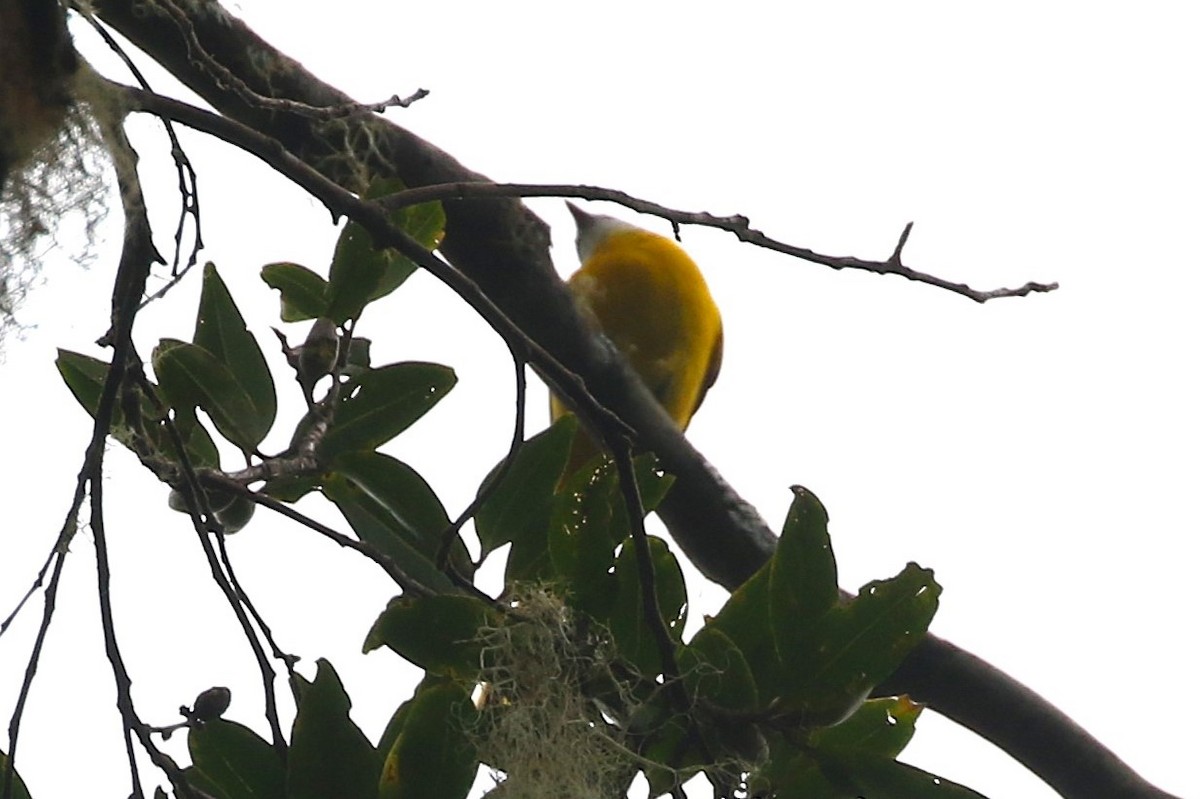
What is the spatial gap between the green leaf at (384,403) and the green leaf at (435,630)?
0.28 meters

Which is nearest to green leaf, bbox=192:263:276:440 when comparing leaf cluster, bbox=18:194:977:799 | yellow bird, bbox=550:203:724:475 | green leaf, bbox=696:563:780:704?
leaf cluster, bbox=18:194:977:799

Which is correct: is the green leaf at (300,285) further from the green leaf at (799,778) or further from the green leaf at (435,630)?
the green leaf at (799,778)

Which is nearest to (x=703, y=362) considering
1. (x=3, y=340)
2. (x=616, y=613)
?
(x=616, y=613)

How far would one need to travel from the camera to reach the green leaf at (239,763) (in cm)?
118

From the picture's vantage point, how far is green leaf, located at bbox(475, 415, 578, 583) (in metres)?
1.35

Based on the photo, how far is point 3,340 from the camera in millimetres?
924

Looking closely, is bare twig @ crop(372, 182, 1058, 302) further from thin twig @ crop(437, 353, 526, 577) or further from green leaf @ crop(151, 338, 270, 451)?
green leaf @ crop(151, 338, 270, 451)

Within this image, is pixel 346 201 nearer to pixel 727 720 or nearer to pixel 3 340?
pixel 3 340

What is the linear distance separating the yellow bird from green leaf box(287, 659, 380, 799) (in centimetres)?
188

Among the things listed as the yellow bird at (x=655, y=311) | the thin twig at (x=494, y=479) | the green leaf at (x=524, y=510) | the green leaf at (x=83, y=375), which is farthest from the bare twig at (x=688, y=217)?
the yellow bird at (x=655, y=311)

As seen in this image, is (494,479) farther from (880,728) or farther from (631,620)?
(880,728)

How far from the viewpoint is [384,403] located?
4.80ft

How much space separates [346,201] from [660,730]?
489 mm

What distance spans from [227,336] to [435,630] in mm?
486
